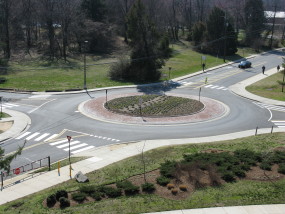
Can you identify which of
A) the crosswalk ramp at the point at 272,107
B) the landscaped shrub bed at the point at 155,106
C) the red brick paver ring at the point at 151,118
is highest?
the landscaped shrub bed at the point at 155,106

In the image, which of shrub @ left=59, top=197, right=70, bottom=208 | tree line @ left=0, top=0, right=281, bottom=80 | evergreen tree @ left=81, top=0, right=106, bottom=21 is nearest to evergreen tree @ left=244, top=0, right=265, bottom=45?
tree line @ left=0, top=0, right=281, bottom=80

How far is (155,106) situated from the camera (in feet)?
145

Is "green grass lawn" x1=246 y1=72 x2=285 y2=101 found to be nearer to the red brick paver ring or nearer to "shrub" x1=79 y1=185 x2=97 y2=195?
the red brick paver ring

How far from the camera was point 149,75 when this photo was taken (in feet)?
198

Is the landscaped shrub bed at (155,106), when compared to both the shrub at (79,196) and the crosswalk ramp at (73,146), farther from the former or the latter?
the shrub at (79,196)

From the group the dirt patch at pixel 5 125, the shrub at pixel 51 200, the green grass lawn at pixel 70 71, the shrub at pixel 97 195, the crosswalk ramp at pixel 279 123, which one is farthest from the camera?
the green grass lawn at pixel 70 71

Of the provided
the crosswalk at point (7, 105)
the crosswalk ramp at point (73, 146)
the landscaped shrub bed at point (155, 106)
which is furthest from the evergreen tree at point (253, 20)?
the crosswalk ramp at point (73, 146)

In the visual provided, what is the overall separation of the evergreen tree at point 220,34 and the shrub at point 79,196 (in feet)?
231

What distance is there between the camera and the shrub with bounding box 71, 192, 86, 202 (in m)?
19.8

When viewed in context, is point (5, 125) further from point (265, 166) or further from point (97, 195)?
point (265, 166)

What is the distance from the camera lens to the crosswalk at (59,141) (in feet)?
104

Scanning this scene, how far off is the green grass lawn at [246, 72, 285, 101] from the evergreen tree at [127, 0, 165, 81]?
1577cm

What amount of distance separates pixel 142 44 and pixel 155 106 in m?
18.0

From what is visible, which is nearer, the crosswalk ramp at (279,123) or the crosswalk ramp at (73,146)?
the crosswalk ramp at (73,146)
